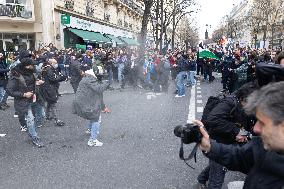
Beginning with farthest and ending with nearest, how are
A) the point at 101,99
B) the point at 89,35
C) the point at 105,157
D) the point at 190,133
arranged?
the point at 89,35
the point at 101,99
the point at 105,157
the point at 190,133

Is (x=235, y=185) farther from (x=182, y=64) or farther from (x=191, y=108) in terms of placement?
(x=182, y=64)

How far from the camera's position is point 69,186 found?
5.07 metres

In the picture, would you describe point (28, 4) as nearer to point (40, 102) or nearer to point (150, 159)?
point (40, 102)

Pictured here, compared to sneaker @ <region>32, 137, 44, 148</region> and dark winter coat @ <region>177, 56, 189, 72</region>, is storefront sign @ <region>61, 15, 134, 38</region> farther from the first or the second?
sneaker @ <region>32, 137, 44, 148</region>

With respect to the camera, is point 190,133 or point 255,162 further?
point 190,133

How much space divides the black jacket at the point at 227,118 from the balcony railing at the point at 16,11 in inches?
926

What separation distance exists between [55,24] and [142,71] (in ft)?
43.1

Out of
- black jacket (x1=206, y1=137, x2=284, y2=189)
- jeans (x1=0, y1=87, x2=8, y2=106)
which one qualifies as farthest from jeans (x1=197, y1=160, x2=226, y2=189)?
jeans (x1=0, y1=87, x2=8, y2=106)

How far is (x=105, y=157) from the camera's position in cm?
632

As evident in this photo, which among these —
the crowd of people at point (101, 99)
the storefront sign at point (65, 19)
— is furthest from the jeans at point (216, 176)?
the storefront sign at point (65, 19)

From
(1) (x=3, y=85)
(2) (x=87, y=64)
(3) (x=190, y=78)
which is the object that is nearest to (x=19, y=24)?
(3) (x=190, y=78)

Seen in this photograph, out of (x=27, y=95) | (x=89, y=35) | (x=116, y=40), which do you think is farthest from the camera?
(x=116, y=40)

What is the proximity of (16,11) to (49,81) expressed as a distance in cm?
1903

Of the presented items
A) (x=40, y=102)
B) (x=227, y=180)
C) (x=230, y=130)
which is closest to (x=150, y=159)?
(x=227, y=180)
